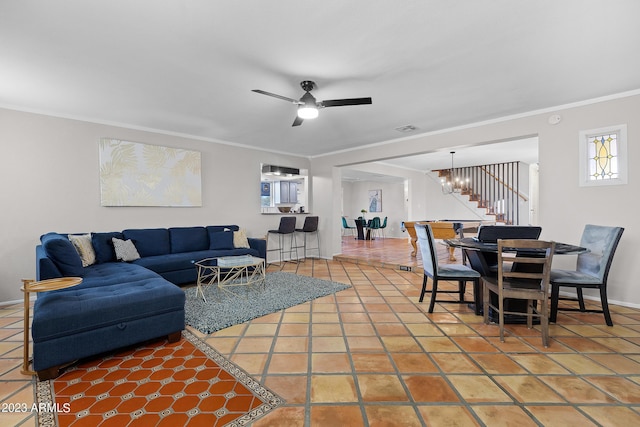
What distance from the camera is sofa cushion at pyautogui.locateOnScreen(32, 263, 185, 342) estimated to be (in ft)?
6.54

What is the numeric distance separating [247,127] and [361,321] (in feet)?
11.5

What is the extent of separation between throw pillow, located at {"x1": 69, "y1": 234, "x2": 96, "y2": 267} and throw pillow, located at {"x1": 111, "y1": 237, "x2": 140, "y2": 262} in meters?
0.26

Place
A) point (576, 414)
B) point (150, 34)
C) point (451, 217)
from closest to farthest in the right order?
point (576, 414) < point (150, 34) < point (451, 217)

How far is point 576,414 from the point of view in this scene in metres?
1.61

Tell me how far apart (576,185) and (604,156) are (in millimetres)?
437

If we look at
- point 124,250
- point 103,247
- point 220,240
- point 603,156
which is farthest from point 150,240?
point 603,156

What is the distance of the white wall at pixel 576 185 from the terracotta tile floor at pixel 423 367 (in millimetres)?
657


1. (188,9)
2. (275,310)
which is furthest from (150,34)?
(275,310)

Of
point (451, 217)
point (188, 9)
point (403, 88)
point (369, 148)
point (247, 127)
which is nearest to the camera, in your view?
point (188, 9)

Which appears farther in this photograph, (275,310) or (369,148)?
(369,148)

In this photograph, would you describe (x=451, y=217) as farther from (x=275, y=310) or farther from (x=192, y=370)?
(x=192, y=370)

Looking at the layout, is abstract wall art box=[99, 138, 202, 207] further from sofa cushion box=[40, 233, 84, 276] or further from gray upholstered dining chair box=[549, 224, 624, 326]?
gray upholstered dining chair box=[549, 224, 624, 326]

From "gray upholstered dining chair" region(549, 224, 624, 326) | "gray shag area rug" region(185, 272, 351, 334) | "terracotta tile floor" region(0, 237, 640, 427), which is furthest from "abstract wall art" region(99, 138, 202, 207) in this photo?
"gray upholstered dining chair" region(549, 224, 624, 326)

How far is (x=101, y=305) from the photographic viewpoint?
7.23 ft
